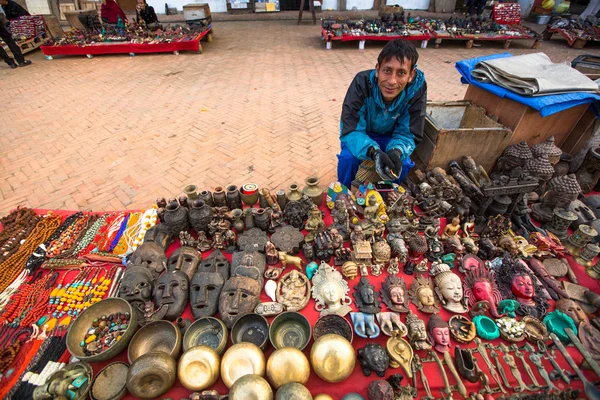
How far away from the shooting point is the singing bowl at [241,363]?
1.80m

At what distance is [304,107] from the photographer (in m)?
6.87

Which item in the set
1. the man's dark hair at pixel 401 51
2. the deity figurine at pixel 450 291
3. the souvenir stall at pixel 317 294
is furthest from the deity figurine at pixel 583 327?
the man's dark hair at pixel 401 51

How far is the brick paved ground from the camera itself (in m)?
4.68

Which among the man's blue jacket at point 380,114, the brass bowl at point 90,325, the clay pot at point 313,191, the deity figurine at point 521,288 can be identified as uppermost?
the man's blue jacket at point 380,114

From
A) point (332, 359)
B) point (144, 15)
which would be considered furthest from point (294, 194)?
point (144, 15)

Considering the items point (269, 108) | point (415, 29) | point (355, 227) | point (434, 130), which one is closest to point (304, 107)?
point (269, 108)

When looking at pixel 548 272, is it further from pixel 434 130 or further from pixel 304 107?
pixel 304 107

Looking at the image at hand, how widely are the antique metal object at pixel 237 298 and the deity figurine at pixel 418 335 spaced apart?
3.87 ft

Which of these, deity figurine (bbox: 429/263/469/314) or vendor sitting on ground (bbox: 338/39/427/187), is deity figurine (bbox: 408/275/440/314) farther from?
vendor sitting on ground (bbox: 338/39/427/187)

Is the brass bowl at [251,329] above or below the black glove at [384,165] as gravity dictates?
below

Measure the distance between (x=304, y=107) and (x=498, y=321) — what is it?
19.1ft

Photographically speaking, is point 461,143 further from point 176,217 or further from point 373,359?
point 176,217

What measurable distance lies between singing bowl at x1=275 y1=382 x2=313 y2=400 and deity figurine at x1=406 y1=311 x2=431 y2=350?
35.5 inches

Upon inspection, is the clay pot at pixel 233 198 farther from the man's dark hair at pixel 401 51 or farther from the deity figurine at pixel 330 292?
the man's dark hair at pixel 401 51
